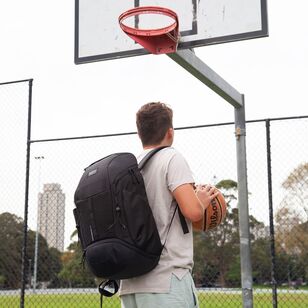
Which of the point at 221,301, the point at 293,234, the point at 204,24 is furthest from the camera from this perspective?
the point at 293,234

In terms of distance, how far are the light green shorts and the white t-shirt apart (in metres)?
0.02

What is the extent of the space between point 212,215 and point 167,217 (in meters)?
0.35

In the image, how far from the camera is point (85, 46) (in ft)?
14.1

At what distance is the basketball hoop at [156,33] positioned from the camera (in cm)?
340

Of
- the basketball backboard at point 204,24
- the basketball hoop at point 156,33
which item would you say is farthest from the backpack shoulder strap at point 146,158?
the basketball backboard at point 204,24

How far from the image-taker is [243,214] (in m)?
4.52

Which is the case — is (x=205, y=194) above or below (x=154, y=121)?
below

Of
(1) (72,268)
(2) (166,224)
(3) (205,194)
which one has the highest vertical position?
(3) (205,194)

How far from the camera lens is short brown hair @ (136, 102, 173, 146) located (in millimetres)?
2580

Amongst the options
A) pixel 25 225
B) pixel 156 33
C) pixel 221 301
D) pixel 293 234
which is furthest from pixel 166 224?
pixel 293 234

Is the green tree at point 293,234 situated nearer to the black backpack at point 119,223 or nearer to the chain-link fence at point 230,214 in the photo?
the chain-link fence at point 230,214

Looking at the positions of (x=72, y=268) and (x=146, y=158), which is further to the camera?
(x=72, y=268)

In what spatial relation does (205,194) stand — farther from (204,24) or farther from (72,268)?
(72,268)

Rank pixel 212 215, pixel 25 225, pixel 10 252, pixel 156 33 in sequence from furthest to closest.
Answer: pixel 10 252 < pixel 25 225 < pixel 156 33 < pixel 212 215
